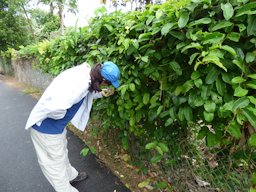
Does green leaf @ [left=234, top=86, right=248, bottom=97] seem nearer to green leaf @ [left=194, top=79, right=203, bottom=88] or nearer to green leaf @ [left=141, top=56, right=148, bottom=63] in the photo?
green leaf @ [left=194, top=79, right=203, bottom=88]

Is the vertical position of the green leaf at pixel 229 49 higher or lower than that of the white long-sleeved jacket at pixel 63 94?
higher

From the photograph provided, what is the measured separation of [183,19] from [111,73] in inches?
35.9

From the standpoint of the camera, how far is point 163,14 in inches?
71.8

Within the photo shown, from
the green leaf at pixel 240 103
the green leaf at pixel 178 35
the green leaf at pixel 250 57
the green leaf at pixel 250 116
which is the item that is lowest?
the green leaf at pixel 250 116

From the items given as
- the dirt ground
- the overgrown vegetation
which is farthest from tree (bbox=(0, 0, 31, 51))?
the overgrown vegetation

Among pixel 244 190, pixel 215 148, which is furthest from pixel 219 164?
pixel 244 190

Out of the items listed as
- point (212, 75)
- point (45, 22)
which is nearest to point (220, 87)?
point (212, 75)

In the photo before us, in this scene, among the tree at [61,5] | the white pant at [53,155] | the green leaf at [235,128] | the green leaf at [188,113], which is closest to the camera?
the green leaf at [235,128]

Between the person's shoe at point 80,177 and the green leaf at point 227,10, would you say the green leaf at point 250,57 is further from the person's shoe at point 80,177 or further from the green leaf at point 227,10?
the person's shoe at point 80,177

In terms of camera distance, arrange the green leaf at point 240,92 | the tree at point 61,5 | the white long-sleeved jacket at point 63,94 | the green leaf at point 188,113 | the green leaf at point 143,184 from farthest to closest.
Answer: the tree at point 61,5 < the green leaf at point 143,184 < the white long-sleeved jacket at point 63,94 < the green leaf at point 188,113 < the green leaf at point 240,92

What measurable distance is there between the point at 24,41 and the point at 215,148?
1720 centimetres

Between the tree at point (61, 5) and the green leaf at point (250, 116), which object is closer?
the green leaf at point (250, 116)

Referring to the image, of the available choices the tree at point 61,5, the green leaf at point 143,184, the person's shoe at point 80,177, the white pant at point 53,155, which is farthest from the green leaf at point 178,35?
the tree at point 61,5

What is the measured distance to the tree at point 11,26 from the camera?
1559 centimetres
